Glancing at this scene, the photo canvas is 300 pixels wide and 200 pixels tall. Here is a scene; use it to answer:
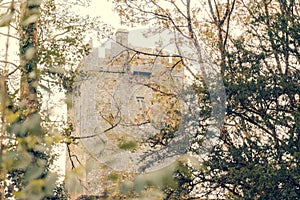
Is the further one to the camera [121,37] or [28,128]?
[121,37]

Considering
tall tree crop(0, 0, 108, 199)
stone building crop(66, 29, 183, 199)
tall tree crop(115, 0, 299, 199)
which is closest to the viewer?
tall tree crop(0, 0, 108, 199)

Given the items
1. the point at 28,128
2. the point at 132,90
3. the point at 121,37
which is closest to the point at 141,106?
the point at 132,90

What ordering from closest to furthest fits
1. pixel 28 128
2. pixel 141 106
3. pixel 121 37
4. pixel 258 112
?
pixel 28 128 < pixel 258 112 < pixel 141 106 < pixel 121 37

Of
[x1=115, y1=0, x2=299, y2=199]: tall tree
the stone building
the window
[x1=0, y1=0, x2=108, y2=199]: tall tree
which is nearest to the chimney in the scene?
the stone building

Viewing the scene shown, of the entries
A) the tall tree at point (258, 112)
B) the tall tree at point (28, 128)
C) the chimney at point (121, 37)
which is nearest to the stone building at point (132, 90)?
the chimney at point (121, 37)

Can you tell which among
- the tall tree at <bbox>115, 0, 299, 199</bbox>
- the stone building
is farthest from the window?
the tall tree at <bbox>115, 0, 299, 199</bbox>

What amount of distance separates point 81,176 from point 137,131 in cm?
763

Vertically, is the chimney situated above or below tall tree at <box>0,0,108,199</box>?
above

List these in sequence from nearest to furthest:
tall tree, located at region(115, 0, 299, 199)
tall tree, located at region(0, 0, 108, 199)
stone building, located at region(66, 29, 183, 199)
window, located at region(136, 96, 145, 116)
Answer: tall tree, located at region(0, 0, 108, 199)
tall tree, located at region(115, 0, 299, 199)
stone building, located at region(66, 29, 183, 199)
window, located at region(136, 96, 145, 116)

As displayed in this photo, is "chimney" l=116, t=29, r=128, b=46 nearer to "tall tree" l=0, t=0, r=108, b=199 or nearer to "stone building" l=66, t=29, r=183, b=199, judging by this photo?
"stone building" l=66, t=29, r=183, b=199

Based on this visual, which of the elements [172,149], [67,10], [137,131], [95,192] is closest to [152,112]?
[137,131]

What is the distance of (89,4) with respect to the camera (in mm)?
9391

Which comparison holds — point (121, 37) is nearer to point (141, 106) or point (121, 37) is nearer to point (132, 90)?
point (132, 90)

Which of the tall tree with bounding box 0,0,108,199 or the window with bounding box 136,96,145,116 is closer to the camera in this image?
the tall tree with bounding box 0,0,108,199
